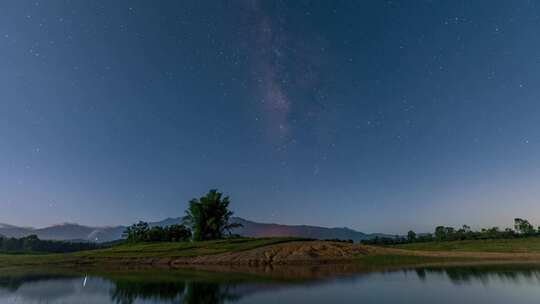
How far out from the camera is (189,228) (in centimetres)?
11406

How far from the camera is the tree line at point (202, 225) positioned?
104 meters

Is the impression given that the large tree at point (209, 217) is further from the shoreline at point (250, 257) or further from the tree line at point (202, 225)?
the shoreline at point (250, 257)

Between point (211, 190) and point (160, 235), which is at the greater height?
point (211, 190)

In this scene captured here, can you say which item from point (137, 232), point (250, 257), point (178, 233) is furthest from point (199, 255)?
point (137, 232)

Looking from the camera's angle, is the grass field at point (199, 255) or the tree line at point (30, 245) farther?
the tree line at point (30, 245)

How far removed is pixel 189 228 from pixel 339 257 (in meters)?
69.5

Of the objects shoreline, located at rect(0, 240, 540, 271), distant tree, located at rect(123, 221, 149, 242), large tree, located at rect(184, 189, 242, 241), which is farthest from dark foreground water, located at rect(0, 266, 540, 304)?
distant tree, located at rect(123, 221, 149, 242)

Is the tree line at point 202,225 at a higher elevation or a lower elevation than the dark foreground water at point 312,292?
higher

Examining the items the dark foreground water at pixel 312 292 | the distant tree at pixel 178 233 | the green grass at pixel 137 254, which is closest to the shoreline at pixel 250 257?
the green grass at pixel 137 254

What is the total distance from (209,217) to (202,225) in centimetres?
369

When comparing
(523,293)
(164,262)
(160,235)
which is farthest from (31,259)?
(523,293)

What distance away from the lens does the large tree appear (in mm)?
103375

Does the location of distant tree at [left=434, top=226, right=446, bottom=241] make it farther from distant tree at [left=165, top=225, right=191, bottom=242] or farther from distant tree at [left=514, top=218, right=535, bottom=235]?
distant tree at [left=165, top=225, right=191, bottom=242]

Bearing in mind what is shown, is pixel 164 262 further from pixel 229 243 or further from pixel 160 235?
pixel 160 235
